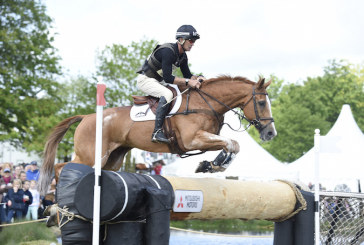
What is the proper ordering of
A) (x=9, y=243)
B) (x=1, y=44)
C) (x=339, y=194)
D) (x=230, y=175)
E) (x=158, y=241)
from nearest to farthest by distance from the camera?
(x=158, y=241)
(x=339, y=194)
(x=9, y=243)
(x=230, y=175)
(x=1, y=44)

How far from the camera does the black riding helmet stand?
18.9 feet

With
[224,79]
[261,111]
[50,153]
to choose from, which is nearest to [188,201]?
[261,111]

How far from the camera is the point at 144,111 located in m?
6.04

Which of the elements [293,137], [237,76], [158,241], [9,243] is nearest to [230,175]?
[9,243]

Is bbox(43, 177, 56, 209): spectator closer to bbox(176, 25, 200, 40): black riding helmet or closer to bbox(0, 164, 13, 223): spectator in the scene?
bbox(0, 164, 13, 223): spectator

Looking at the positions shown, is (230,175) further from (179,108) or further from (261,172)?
(179,108)

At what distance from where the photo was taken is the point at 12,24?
826 inches

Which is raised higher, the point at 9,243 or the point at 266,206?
the point at 266,206

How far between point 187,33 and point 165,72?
50 centimetres

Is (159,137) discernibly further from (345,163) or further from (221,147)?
(345,163)

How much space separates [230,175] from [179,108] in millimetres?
10488

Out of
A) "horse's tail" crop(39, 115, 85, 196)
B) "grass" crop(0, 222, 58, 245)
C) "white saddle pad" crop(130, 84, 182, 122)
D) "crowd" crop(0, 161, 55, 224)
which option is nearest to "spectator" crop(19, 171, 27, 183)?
"crowd" crop(0, 161, 55, 224)

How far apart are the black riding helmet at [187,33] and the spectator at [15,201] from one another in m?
5.36

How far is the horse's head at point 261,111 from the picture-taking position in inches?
228
